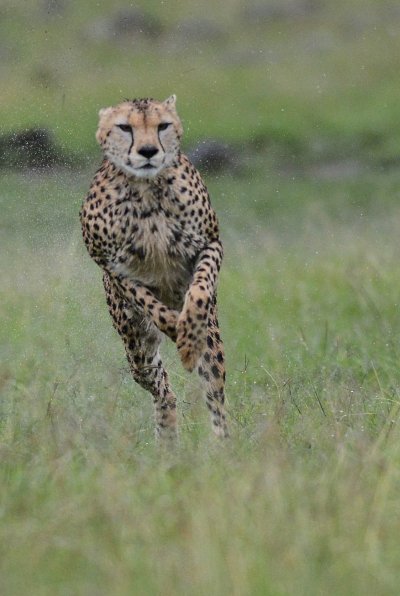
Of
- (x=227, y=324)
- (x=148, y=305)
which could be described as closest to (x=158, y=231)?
(x=148, y=305)

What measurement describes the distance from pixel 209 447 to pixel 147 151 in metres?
1.05

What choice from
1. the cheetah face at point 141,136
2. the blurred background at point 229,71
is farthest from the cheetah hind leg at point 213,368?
the blurred background at point 229,71

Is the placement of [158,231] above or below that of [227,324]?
above

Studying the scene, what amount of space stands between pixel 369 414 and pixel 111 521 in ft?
4.63

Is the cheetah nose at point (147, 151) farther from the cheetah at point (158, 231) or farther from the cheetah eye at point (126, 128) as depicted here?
the cheetah eye at point (126, 128)

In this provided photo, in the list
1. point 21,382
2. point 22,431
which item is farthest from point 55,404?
point 21,382

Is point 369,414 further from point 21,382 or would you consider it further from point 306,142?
point 306,142

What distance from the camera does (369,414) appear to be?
4406 mm

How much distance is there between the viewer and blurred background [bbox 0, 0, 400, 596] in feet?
10.0

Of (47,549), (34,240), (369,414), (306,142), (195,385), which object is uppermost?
(47,549)

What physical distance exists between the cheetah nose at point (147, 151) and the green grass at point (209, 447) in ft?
2.30

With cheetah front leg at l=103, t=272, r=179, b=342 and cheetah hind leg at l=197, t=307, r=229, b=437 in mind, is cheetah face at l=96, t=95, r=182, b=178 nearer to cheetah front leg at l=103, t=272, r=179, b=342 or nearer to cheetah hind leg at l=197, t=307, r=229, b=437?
cheetah front leg at l=103, t=272, r=179, b=342

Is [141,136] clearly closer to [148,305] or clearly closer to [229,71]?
[148,305]

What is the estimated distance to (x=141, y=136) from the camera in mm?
4648
